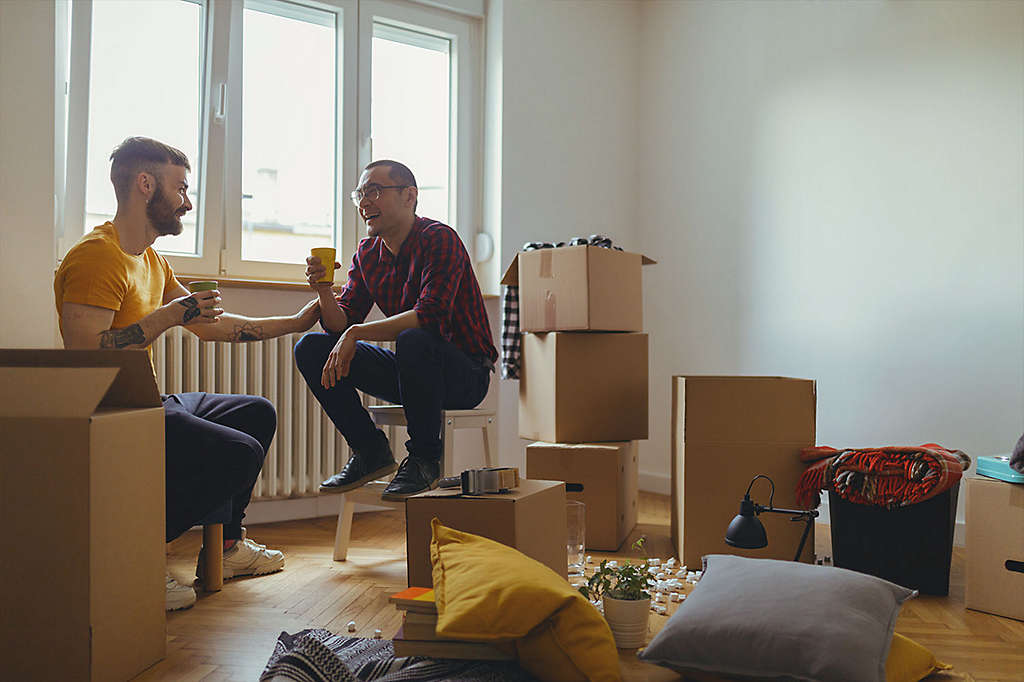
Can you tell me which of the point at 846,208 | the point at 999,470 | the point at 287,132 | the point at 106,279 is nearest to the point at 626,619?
the point at 999,470

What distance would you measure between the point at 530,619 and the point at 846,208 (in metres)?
2.31

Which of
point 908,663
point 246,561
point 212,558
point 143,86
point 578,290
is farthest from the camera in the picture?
point 143,86

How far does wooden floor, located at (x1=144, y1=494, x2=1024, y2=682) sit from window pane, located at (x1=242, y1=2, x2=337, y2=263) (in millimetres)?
1167

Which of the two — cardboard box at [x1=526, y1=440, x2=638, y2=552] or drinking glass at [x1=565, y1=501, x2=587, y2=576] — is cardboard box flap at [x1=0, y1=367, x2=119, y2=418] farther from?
cardboard box at [x1=526, y1=440, x2=638, y2=552]

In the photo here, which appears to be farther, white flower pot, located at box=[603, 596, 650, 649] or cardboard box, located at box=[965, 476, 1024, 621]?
cardboard box, located at box=[965, 476, 1024, 621]

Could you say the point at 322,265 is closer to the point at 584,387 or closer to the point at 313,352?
the point at 313,352

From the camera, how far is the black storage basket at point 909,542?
2.19m

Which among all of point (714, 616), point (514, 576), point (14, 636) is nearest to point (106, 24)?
point (14, 636)

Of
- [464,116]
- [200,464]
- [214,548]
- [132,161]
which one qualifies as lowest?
[214,548]

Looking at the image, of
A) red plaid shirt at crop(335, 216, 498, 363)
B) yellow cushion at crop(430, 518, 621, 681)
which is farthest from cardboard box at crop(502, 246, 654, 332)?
yellow cushion at crop(430, 518, 621, 681)

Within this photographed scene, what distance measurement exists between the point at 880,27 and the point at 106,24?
Result: 2651mm

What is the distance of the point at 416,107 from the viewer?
3578mm

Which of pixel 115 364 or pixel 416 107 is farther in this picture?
pixel 416 107

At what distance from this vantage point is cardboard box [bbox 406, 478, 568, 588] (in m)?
1.78
